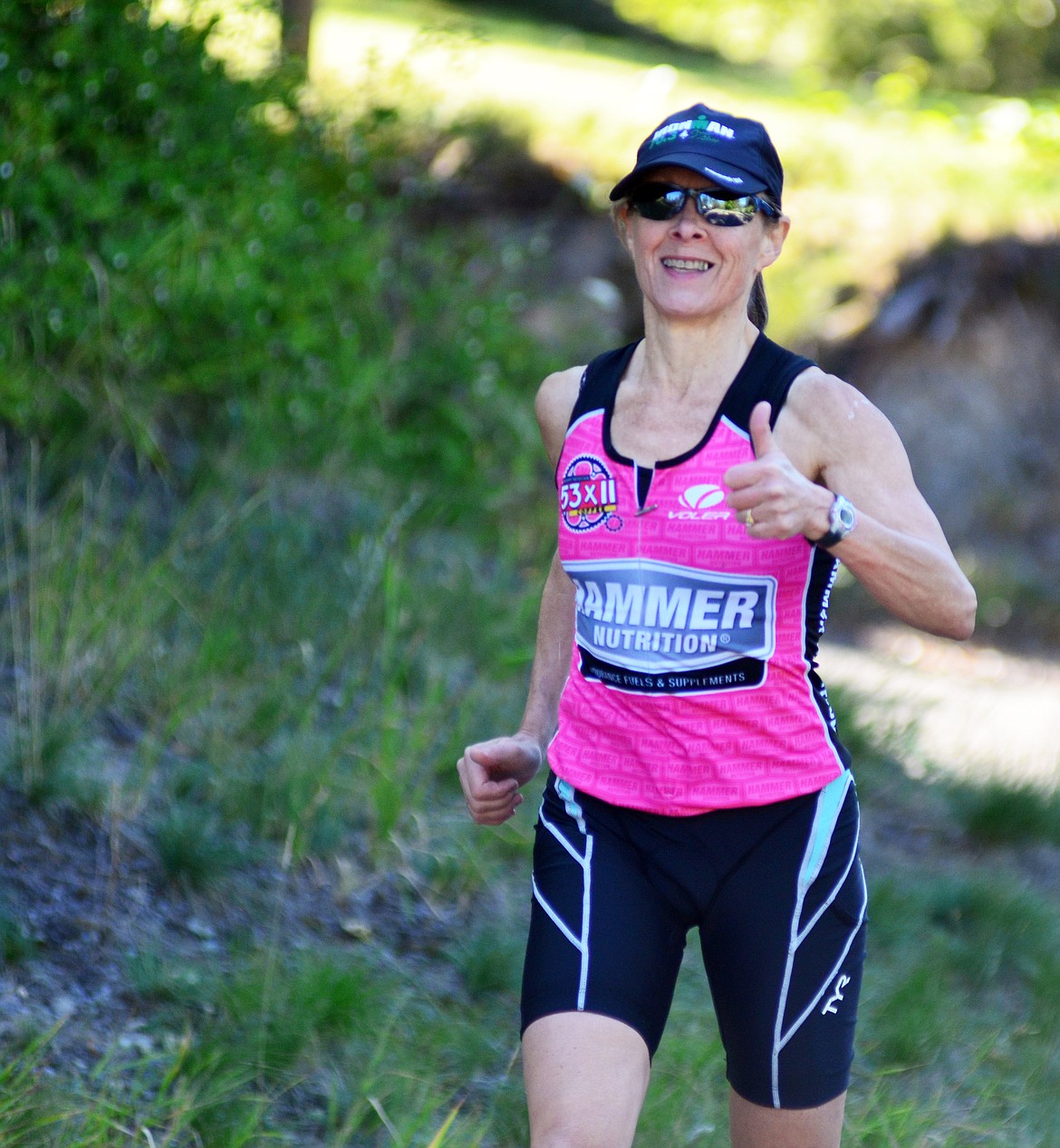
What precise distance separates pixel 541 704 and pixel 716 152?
1.12 m

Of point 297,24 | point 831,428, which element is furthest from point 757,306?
point 297,24

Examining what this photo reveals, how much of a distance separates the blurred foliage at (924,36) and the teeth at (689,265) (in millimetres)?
21546

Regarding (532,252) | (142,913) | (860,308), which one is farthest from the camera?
(860,308)

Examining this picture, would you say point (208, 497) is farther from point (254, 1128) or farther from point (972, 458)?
point (972, 458)

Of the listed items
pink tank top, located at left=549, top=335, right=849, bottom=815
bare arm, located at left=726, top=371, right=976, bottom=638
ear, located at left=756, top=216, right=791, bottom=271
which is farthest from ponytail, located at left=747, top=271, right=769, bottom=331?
bare arm, located at left=726, top=371, right=976, bottom=638

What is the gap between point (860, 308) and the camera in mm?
10242

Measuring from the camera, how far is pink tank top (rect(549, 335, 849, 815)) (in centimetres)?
247

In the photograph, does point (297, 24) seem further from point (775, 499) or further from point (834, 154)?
point (775, 499)

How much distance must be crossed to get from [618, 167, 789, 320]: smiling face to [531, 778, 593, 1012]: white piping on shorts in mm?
911

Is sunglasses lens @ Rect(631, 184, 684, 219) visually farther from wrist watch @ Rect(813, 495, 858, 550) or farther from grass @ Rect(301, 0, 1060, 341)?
grass @ Rect(301, 0, 1060, 341)

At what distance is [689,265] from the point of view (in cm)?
258

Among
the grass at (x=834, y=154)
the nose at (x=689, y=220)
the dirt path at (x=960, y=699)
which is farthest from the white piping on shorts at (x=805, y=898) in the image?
the grass at (x=834, y=154)

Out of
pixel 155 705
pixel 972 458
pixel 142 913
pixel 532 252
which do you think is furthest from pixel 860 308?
pixel 142 913

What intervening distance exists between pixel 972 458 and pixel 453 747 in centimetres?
689
